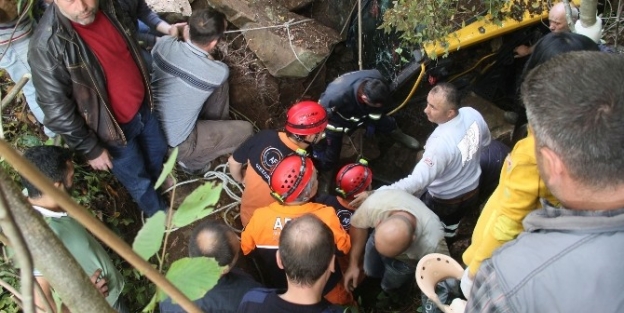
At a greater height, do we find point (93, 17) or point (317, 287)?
point (93, 17)

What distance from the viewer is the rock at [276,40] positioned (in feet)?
16.3

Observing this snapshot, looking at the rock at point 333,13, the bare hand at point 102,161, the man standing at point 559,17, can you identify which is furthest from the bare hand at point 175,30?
the man standing at point 559,17

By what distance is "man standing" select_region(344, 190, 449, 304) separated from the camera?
10.1 ft

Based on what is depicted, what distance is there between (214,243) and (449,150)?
1.83 meters

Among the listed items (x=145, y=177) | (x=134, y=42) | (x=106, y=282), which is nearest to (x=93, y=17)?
(x=134, y=42)

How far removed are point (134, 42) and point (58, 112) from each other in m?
0.71

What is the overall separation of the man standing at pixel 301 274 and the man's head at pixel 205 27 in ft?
5.64

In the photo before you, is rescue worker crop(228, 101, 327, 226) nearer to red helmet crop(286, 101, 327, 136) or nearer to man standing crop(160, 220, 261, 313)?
red helmet crop(286, 101, 327, 136)

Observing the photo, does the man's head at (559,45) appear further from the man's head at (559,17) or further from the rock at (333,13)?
the rock at (333,13)

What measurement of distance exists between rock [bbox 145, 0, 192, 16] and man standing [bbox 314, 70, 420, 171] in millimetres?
1567

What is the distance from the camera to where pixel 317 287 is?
105 inches

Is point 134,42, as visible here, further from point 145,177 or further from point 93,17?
point 145,177

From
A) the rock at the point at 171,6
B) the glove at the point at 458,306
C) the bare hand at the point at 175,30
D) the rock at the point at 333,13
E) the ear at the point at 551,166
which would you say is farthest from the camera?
the rock at the point at 333,13

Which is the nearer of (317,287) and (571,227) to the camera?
(571,227)
